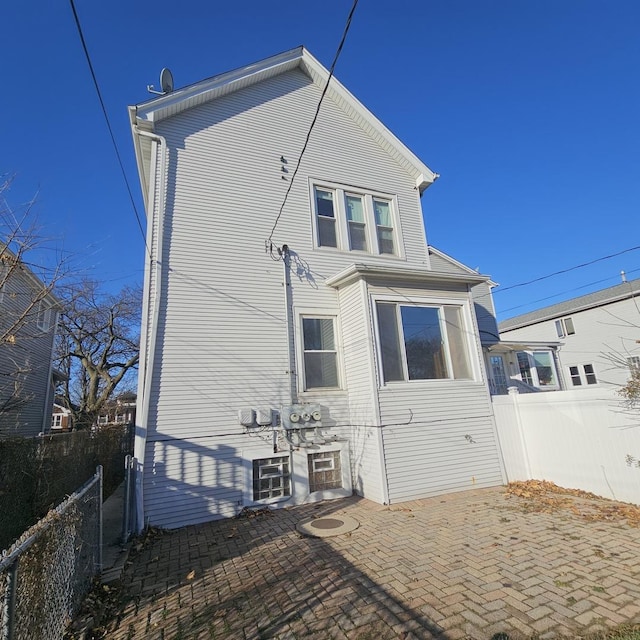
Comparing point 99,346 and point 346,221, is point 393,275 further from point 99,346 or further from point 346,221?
point 99,346

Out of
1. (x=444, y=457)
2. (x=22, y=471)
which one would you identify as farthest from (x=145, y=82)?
(x=444, y=457)

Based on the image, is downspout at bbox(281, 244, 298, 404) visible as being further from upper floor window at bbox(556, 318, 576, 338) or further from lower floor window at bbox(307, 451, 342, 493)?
upper floor window at bbox(556, 318, 576, 338)

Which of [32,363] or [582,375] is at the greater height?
[32,363]

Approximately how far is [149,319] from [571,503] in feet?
27.1

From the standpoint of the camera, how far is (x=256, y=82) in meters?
9.36

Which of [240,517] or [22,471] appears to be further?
[240,517]

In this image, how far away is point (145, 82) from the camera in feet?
28.1

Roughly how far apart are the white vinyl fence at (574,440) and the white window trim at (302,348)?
11.9 feet

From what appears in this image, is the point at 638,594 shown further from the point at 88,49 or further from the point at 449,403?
the point at 88,49

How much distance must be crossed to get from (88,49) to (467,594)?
7.35 metres

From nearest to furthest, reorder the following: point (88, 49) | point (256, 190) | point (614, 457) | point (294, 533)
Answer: point (88, 49) < point (294, 533) < point (614, 457) < point (256, 190)

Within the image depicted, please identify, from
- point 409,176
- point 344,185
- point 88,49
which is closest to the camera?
point 88,49

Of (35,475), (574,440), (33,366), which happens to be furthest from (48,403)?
(574,440)

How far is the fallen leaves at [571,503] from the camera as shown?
5.40m
